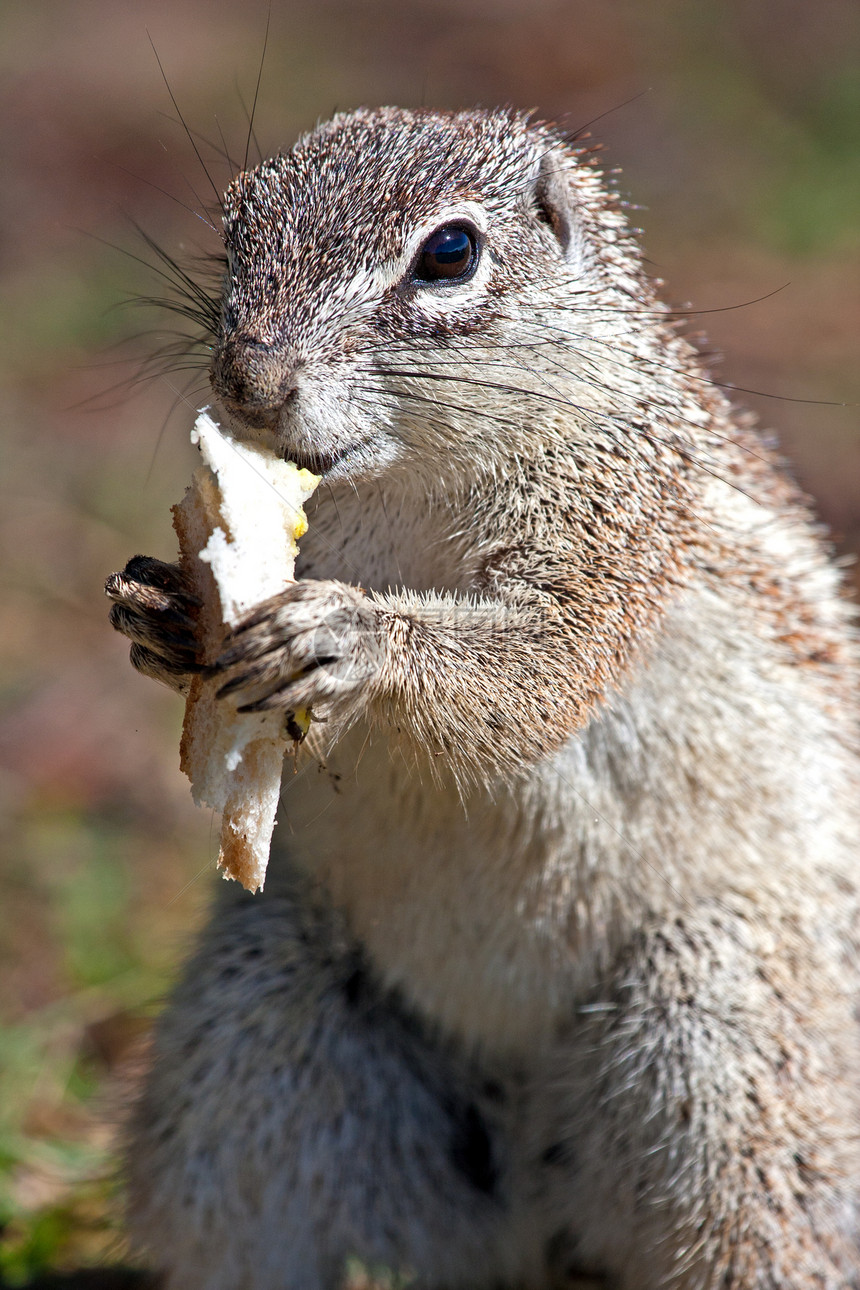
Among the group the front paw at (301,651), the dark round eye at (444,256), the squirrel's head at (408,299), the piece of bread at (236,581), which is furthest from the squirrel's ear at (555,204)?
the front paw at (301,651)

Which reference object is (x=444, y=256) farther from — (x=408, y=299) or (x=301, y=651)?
(x=301, y=651)

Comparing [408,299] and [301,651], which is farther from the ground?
[408,299]

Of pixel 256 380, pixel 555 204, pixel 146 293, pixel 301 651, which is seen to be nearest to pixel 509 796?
pixel 301 651

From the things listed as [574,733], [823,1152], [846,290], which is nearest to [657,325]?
[574,733]

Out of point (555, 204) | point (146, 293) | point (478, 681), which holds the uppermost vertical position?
point (146, 293)

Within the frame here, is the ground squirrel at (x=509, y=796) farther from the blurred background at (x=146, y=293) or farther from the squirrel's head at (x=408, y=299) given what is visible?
the blurred background at (x=146, y=293)

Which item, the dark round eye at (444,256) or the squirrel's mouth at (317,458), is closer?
the squirrel's mouth at (317,458)

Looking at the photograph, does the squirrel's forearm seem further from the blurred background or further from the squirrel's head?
the blurred background
